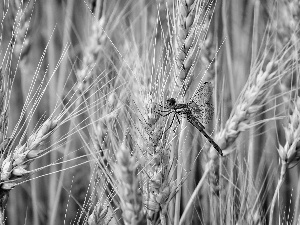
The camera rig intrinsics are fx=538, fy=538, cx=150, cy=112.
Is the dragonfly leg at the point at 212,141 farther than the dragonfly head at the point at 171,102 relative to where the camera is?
Yes

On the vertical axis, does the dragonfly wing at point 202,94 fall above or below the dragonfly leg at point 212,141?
above

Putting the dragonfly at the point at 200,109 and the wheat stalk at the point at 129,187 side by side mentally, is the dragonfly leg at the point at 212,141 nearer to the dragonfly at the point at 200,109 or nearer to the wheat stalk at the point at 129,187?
the dragonfly at the point at 200,109

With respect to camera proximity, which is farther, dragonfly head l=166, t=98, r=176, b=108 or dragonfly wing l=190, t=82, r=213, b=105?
dragonfly wing l=190, t=82, r=213, b=105

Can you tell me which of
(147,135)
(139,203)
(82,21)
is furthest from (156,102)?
(82,21)

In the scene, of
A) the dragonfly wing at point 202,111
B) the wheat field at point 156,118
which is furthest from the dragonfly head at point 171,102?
the dragonfly wing at point 202,111

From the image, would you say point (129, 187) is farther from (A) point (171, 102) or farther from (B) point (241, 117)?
(B) point (241, 117)

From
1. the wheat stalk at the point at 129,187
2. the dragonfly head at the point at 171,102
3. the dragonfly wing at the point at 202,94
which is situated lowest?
the wheat stalk at the point at 129,187

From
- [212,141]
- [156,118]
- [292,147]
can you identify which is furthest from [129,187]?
[292,147]

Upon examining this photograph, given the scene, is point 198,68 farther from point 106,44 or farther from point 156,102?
point 156,102

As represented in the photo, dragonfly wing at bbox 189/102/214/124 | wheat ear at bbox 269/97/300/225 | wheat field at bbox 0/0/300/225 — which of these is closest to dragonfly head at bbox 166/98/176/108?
wheat field at bbox 0/0/300/225

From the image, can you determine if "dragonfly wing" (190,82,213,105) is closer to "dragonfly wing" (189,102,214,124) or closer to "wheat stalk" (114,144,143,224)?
"dragonfly wing" (189,102,214,124)
